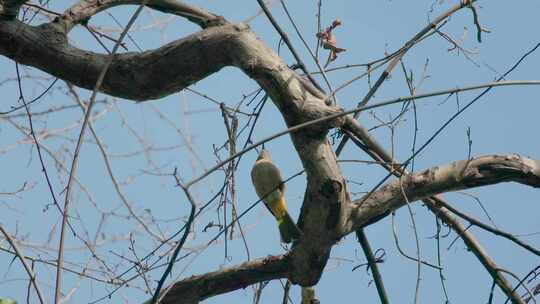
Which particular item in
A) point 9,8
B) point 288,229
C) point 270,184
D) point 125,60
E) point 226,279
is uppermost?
point 9,8

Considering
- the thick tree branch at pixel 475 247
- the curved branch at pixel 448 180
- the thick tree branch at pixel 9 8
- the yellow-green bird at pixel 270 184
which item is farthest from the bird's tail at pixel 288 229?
the thick tree branch at pixel 9 8

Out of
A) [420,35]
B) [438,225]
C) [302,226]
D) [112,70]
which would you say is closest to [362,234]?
[438,225]

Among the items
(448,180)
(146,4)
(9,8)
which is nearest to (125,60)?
(146,4)

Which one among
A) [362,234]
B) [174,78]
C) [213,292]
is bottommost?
[213,292]

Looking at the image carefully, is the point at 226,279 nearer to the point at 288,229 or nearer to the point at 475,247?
the point at 288,229

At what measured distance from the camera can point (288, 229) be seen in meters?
2.68

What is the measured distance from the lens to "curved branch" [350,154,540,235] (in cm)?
236

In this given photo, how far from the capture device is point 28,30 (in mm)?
2666

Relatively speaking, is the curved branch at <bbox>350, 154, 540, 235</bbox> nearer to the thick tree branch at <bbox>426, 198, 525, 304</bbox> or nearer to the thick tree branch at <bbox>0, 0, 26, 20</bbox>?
the thick tree branch at <bbox>426, 198, 525, 304</bbox>

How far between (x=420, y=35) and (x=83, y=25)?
1160 millimetres

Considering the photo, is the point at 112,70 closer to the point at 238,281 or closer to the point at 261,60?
the point at 261,60

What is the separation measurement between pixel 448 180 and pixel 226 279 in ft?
2.56

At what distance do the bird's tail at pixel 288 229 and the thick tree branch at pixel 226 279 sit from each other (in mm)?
70

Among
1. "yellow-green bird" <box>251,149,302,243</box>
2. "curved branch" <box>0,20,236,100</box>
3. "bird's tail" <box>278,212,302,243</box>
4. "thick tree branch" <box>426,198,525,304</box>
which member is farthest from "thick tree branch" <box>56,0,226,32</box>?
"thick tree branch" <box>426,198,525,304</box>
